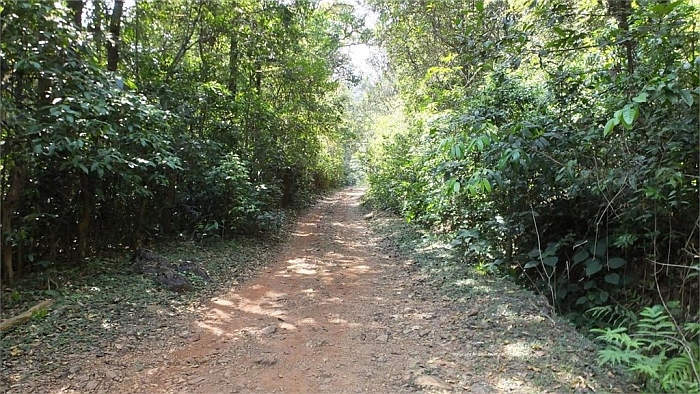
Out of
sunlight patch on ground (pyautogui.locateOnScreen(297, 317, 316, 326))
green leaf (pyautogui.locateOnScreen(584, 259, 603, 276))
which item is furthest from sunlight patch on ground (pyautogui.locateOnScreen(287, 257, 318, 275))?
green leaf (pyautogui.locateOnScreen(584, 259, 603, 276))

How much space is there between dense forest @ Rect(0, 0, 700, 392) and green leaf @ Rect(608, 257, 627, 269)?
0.02 metres

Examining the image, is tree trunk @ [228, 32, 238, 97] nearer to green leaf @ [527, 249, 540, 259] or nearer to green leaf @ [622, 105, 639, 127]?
Result: green leaf @ [527, 249, 540, 259]

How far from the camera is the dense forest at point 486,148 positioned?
Answer: 13.3 ft

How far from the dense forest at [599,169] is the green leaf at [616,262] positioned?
0.07ft

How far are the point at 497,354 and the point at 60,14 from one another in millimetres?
6309

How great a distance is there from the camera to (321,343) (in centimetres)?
443

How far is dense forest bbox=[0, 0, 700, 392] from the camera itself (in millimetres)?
4066

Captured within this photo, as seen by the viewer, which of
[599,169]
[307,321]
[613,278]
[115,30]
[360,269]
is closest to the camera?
[599,169]

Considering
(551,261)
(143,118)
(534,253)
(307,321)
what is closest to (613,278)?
(551,261)

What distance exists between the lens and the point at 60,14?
5.03 m

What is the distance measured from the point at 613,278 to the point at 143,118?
249 inches

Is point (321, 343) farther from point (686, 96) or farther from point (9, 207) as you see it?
point (9, 207)

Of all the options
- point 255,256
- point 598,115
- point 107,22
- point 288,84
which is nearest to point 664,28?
point 598,115

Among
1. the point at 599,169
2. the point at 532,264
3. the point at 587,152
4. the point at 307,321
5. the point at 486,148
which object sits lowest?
the point at 307,321
